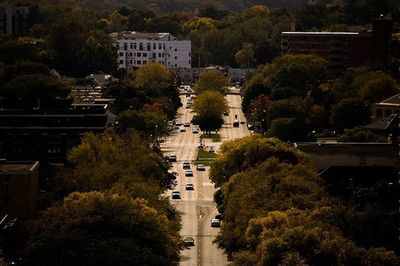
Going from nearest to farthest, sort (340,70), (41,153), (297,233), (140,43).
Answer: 1. (297,233)
2. (41,153)
3. (340,70)
4. (140,43)

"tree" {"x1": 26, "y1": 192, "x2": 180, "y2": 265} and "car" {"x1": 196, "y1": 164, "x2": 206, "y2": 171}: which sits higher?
"tree" {"x1": 26, "y1": 192, "x2": 180, "y2": 265}

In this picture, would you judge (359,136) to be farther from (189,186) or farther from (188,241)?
(188,241)

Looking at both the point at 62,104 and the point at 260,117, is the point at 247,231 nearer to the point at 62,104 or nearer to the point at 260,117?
the point at 62,104

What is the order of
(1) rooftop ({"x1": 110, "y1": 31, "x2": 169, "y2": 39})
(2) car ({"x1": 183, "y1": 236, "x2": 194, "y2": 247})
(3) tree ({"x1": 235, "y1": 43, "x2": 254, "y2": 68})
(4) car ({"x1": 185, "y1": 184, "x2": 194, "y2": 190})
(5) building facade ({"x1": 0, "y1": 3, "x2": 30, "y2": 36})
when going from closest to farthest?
1. (2) car ({"x1": 183, "y1": 236, "x2": 194, "y2": 247})
2. (4) car ({"x1": 185, "y1": 184, "x2": 194, "y2": 190})
3. (5) building facade ({"x1": 0, "y1": 3, "x2": 30, "y2": 36})
4. (3) tree ({"x1": 235, "y1": 43, "x2": 254, "y2": 68})
5. (1) rooftop ({"x1": 110, "y1": 31, "x2": 169, "y2": 39})

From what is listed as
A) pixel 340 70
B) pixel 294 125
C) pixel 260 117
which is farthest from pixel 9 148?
pixel 340 70

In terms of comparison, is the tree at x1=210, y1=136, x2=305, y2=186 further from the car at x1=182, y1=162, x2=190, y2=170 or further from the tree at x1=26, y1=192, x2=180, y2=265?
the tree at x1=26, y1=192, x2=180, y2=265

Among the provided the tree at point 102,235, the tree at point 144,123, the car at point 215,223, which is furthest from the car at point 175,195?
the tree at point 102,235

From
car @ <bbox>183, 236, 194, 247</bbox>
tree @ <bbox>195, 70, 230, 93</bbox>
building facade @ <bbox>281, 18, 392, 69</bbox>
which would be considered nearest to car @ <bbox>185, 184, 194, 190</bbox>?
car @ <bbox>183, 236, 194, 247</bbox>
